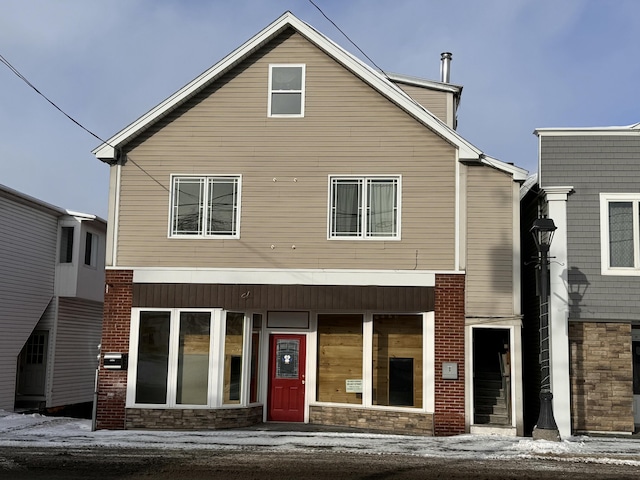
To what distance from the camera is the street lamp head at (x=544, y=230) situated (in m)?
14.6

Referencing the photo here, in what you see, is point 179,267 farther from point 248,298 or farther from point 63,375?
point 63,375

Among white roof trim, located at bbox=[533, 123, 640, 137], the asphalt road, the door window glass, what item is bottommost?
the asphalt road

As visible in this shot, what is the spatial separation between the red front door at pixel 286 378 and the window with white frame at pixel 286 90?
17.9ft

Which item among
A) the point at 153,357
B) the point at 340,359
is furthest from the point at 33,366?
the point at 340,359

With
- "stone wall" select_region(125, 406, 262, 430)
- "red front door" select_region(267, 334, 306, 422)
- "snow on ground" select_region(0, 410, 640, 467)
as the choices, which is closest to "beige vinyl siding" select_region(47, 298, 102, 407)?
"snow on ground" select_region(0, 410, 640, 467)

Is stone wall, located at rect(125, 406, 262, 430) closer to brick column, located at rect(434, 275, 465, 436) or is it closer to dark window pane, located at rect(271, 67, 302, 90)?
brick column, located at rect(434, 275, 465, 436)

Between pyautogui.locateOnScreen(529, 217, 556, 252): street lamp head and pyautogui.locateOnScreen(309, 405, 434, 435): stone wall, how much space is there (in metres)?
4.44

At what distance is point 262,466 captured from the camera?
11.7 metres

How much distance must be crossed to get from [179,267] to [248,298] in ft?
5.93

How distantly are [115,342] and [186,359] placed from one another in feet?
5.62

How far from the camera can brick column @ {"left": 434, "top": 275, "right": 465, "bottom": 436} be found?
15.6 metres

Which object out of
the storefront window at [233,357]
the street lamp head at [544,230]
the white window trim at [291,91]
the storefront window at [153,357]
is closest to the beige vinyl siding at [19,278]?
the storefront window at [153,357]

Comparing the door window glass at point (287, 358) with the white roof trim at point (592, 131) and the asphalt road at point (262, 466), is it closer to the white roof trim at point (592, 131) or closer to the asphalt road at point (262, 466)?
the asphalt road at point (262, 466)

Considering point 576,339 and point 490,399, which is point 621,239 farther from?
point 490,399
